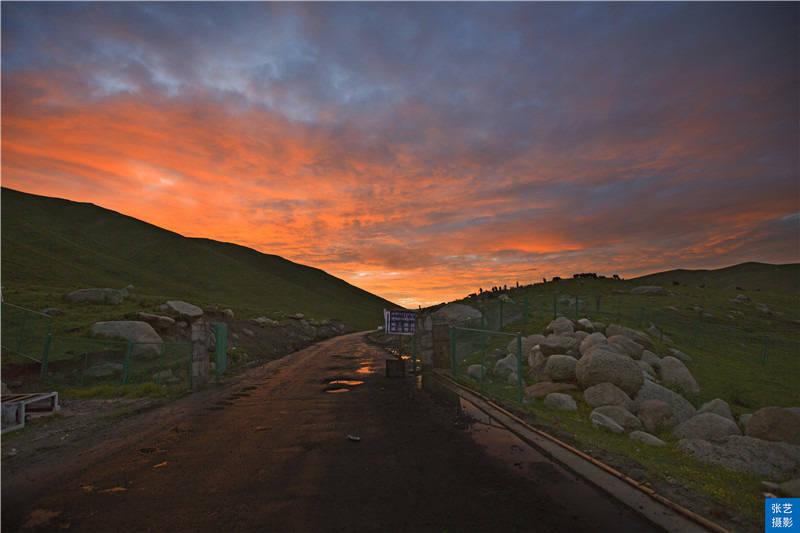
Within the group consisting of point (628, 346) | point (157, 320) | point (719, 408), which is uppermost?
point (157, 320)

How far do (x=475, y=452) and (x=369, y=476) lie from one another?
92.8 inches

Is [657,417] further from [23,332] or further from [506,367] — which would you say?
[23,332]

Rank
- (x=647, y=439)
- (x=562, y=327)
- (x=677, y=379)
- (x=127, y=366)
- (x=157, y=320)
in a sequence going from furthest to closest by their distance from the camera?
(x=157, y=320)
(x=562, y=327)
(x=127, y=366)
(x=677, y=379)
(x=647, y=439)

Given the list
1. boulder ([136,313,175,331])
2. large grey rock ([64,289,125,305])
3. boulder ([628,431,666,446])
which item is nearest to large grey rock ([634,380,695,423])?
boulder ([628,431,666,446])

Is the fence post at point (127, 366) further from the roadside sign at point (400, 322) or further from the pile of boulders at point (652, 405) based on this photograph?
the pile of boulders at point (652, 405)

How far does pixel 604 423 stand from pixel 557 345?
715cm

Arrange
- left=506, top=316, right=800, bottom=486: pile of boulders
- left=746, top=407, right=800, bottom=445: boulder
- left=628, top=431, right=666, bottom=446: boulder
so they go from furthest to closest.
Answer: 1. left=746, top=407, right=800, bottom=445: boulder
2. left=628, top=431, right=666, bottom=446: boulder
3. left=506, top=316, right=800, bottom=486: pile of boulders

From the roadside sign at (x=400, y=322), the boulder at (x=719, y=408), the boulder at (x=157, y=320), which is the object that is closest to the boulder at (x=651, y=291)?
the roadside sign at (x=400, y=322)

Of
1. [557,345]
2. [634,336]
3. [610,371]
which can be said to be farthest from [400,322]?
[634,336]

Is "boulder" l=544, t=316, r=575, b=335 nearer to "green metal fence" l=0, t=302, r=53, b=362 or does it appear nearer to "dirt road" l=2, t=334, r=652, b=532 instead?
"dirt road" l=2, t=334, r=652, b=532

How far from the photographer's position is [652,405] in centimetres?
1114

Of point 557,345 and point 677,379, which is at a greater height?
point 557,345

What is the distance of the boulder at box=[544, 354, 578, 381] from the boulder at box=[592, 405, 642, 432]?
11.3ft

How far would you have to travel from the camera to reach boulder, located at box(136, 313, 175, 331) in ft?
78.3
